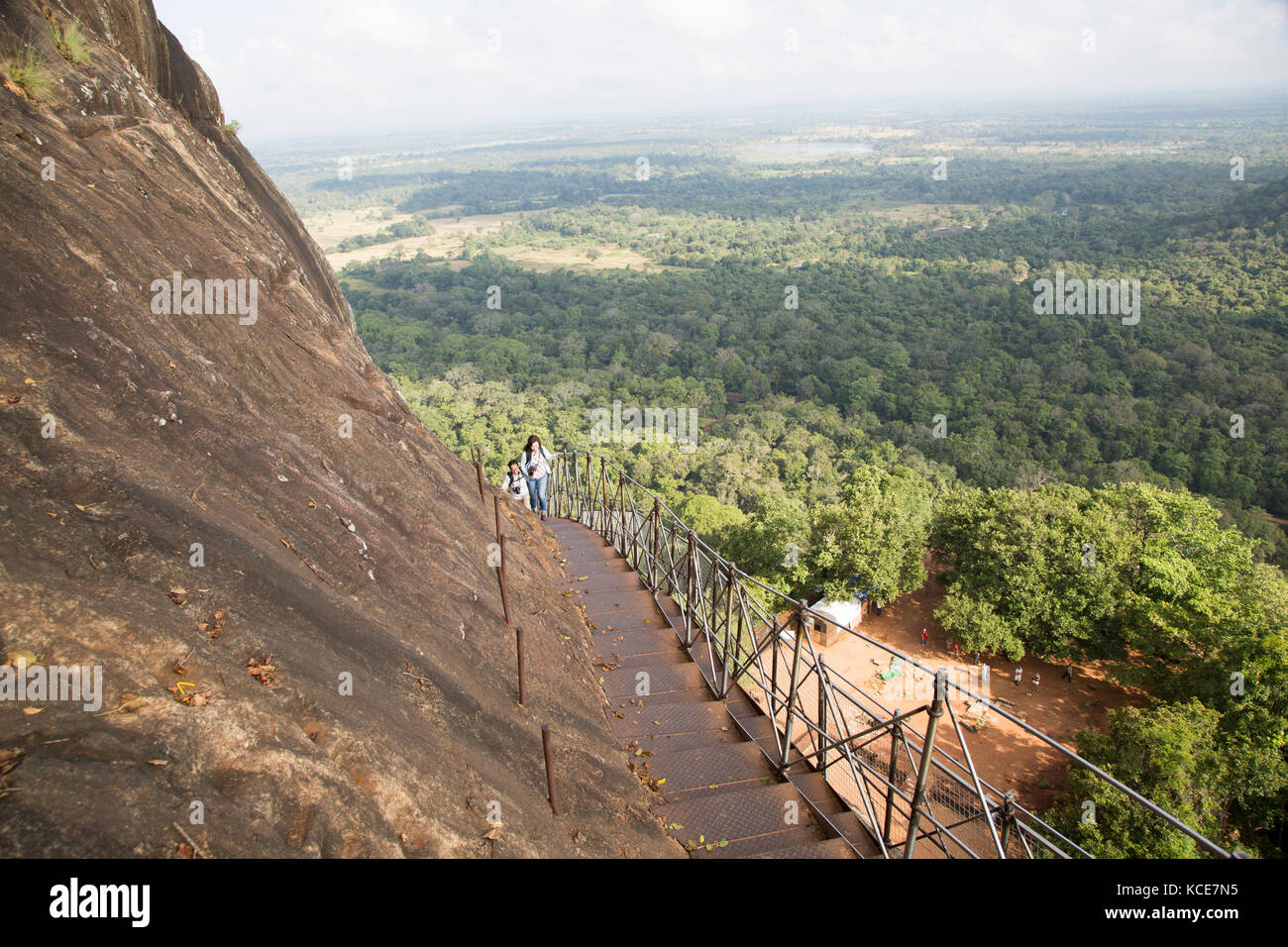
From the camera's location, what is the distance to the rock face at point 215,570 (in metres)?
3.31

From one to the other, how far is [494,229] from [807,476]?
13287cm

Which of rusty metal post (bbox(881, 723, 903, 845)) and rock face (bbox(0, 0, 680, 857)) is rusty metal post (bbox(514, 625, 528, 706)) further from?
rusty metal post (bbox(881, 723, 903, 845))

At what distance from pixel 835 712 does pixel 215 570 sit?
200 inches

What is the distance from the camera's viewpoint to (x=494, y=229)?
159m

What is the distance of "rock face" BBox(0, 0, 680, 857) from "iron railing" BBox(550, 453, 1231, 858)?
1.68 metres

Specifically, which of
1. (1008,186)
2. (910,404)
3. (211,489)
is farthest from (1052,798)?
(1008,186)

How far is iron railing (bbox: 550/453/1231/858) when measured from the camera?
4906 millimetres

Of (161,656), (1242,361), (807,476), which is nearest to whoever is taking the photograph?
(161,656)

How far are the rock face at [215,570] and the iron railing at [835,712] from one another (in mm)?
1683

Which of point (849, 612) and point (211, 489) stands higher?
point (211, 489)

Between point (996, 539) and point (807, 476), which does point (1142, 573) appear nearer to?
point (996, 539)

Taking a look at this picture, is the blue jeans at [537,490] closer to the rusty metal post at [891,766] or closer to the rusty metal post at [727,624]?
the rusty metal post at [727,624]
